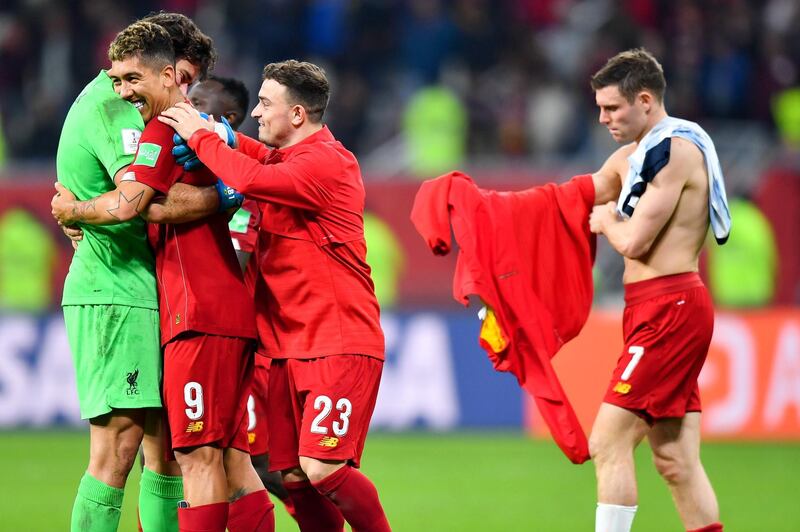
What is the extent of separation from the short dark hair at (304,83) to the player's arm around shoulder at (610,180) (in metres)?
1.48

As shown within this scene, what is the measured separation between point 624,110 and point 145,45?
226 centimetres

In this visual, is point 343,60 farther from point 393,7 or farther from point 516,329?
point 516,329

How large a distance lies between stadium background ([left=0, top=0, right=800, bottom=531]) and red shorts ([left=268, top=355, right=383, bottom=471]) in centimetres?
234

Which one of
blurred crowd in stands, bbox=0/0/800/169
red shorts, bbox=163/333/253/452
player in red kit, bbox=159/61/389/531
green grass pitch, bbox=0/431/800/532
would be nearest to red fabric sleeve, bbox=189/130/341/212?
player in red kit, bbox=159/61/389/531

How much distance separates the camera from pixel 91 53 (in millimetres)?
16297

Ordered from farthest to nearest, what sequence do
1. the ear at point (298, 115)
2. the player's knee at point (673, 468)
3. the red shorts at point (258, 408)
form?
the red shorts at point (258, 408) → the player's knee at point (673, 468) → the ear at point (298, 115)

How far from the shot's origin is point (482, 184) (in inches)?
540

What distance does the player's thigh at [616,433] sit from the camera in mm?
5816

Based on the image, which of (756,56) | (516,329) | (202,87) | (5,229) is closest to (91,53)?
(5,229)

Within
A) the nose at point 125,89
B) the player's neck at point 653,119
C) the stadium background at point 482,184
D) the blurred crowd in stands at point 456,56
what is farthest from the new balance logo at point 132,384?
the blurred crowd in stands at point 456,56

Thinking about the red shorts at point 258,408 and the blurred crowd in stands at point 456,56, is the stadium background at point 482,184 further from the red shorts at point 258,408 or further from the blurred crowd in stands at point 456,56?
the red shorts at point 258,408

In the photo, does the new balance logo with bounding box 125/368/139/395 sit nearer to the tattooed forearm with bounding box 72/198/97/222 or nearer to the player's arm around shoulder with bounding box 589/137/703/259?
the tattooed forearm with bounding box 72/198/97/222

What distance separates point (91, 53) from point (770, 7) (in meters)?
8.86

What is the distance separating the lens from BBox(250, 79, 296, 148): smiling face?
5.68 meters
